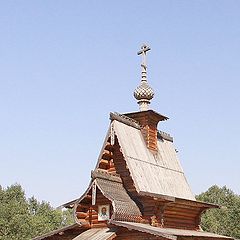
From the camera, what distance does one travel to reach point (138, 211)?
68.2 feet

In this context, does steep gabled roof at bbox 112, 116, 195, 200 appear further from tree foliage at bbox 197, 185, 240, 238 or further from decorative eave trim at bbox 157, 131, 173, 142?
tree foliage at bbox 197, 185, 240, 238

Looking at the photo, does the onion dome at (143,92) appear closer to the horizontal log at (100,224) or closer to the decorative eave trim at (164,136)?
the decorative eave trim at (164,136)

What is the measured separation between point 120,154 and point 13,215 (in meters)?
32.5

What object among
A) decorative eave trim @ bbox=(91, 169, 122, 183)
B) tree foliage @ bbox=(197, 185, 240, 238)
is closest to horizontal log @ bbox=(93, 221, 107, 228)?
decorative eave trim @ bbox=(91, 169, 122, 183)

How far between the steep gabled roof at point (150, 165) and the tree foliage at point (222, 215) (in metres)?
10.4

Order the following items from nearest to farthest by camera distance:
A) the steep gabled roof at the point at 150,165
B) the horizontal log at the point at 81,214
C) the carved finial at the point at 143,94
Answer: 1. the horizontal log at the point at 81,214
2. the steep gabled roof at the point at 150,165
3. the carved finial at the point at 143,94

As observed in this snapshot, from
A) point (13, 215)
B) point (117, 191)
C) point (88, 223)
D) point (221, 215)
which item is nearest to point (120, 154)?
point (117, 191)

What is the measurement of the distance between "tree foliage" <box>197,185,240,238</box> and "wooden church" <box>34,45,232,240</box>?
1239 centimetres

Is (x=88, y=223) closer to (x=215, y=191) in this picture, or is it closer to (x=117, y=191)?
(x=117, y=191)

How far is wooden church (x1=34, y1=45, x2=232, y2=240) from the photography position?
65.3 ft

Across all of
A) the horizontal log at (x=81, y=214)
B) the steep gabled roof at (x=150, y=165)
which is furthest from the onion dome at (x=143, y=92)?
the horizontal log at (x=81, y=214)

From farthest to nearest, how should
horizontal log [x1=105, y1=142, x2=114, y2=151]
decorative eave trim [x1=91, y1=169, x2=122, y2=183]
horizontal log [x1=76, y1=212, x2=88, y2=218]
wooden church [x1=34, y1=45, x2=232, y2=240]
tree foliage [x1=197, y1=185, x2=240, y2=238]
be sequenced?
tree foliage [x1=197, y1=185, x2=240, y2=238] → horizontal log [x1=105, y1=142, x2=114, y2=151] → horizontal log [x1=76, y1=212, x2=88, y2=218] → decorative eave trim [x1=91, y1=169, x2=122, y2=183] → wooden church [x1=34, y1=45, x2=232, y2=240]

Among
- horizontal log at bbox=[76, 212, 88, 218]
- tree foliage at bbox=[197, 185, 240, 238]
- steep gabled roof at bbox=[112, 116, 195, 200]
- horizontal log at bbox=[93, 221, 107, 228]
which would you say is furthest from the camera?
tree foliage at bbox=[197, 185, 240, 238]

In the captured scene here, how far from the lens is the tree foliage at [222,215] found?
5042 centimetres
